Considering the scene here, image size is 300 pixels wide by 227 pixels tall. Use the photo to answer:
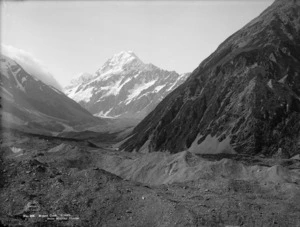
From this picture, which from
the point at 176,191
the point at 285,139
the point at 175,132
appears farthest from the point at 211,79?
the point at 176,191

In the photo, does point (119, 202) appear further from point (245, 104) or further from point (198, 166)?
point (245, 104)

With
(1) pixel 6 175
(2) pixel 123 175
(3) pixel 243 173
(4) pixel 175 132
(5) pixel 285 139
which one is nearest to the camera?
(1) pixel 6 175

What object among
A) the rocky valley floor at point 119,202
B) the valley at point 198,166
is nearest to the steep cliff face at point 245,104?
the valley at point 198,166

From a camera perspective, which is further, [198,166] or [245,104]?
[245,104]

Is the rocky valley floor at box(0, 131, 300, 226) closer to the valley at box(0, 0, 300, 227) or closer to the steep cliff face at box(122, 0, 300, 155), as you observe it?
the valley at box(0, 0, 300, 227)

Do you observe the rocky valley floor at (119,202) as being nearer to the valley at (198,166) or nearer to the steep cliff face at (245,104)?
the valley at (198,166)

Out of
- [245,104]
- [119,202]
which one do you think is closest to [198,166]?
[119,202]

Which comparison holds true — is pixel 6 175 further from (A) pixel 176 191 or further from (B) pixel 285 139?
(B) pixel 285 139

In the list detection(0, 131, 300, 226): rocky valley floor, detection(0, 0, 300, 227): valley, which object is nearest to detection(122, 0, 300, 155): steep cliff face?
detection(0, 0, 300, 227): valley

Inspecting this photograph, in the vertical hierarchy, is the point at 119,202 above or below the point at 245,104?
below
